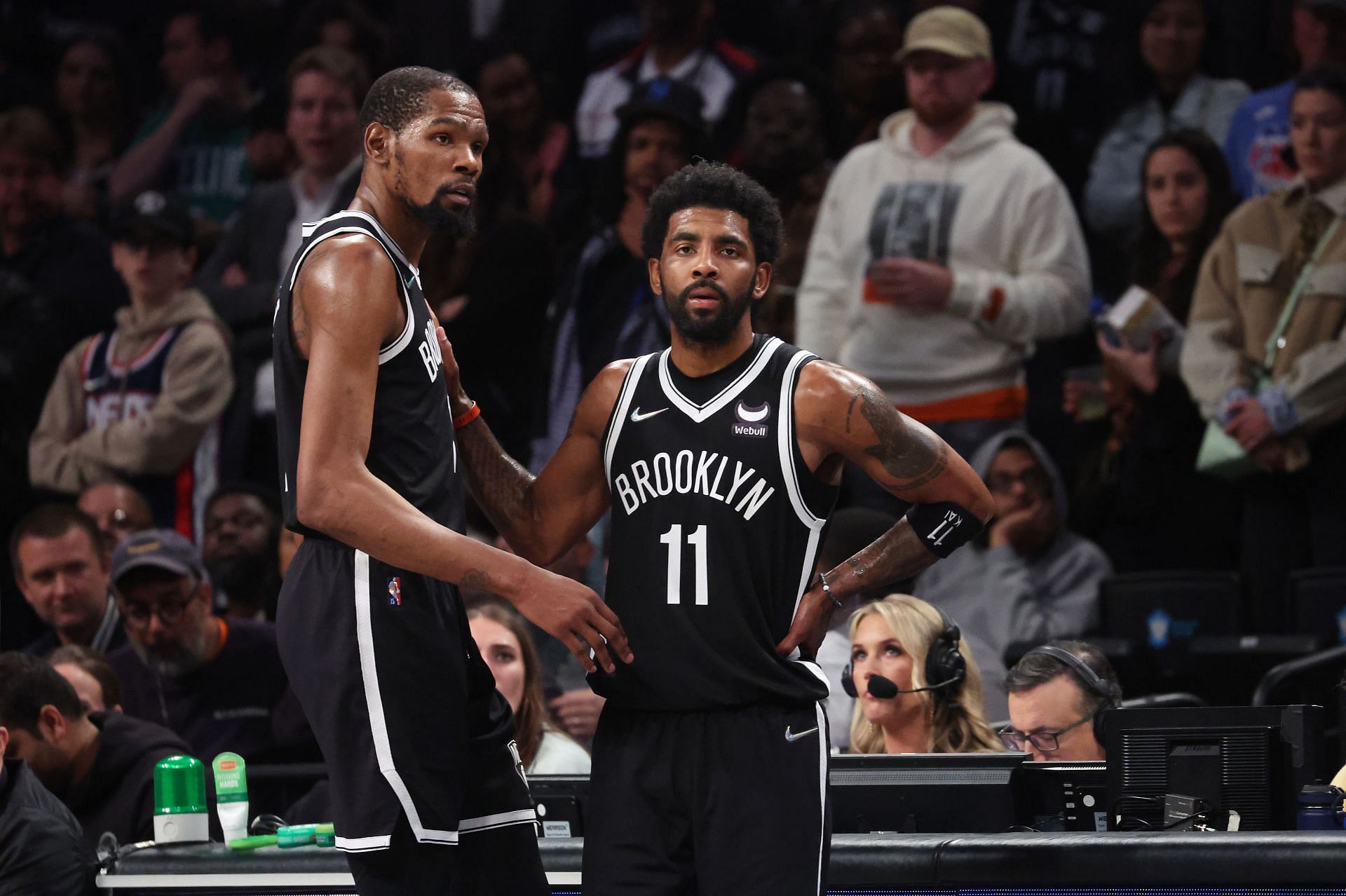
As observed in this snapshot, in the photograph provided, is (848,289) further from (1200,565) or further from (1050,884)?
(1050,884)

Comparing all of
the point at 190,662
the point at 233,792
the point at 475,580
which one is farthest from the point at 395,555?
the point at 190,662

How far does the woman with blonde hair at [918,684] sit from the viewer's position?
217 inches

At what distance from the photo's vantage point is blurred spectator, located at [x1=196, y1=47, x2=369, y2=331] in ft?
28.2

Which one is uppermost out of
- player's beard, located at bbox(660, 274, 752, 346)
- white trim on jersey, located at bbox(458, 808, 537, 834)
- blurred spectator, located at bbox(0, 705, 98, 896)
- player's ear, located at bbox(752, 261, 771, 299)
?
player's ear, located at bbox(752, 261, 771, 299)

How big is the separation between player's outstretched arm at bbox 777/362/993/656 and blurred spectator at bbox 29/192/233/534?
5.00m

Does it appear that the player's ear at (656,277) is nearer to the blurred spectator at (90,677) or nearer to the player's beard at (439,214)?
the player's beard at (439,214)

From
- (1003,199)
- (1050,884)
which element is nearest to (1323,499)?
(1003,199)

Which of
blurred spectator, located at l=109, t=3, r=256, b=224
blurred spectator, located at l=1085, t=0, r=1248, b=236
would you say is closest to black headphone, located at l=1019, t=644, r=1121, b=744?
blurred spectator, located at l=1085, t=0, r=1248, b=236

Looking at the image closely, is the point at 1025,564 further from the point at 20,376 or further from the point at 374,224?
the point at 20,376

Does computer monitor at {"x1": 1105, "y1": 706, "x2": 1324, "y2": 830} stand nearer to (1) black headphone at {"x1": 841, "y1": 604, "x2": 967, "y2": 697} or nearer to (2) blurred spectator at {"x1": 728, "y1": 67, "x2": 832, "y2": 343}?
(1) black headphone at {"x1": 841, "y1": 604, "x2": 967, "y2": 697}

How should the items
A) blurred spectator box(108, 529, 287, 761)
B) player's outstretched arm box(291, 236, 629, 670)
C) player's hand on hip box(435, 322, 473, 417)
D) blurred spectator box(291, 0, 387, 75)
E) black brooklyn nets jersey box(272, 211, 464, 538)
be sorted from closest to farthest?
1. player's outstretched arm box(291, 236, 629, 670)
2. black brooklyn nets jersey box(272, 211, 464, 538)
3. player's hand on hip box(435, 322, 473, 417)
4. blurred spectator box(108, 529, 287, 761)
5. blurred spectator box(291, 0, 387, 75)

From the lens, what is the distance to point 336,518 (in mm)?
3361

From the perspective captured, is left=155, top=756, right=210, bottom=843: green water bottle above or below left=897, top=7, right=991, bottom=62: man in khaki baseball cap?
below

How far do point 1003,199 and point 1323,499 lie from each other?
1731mm
